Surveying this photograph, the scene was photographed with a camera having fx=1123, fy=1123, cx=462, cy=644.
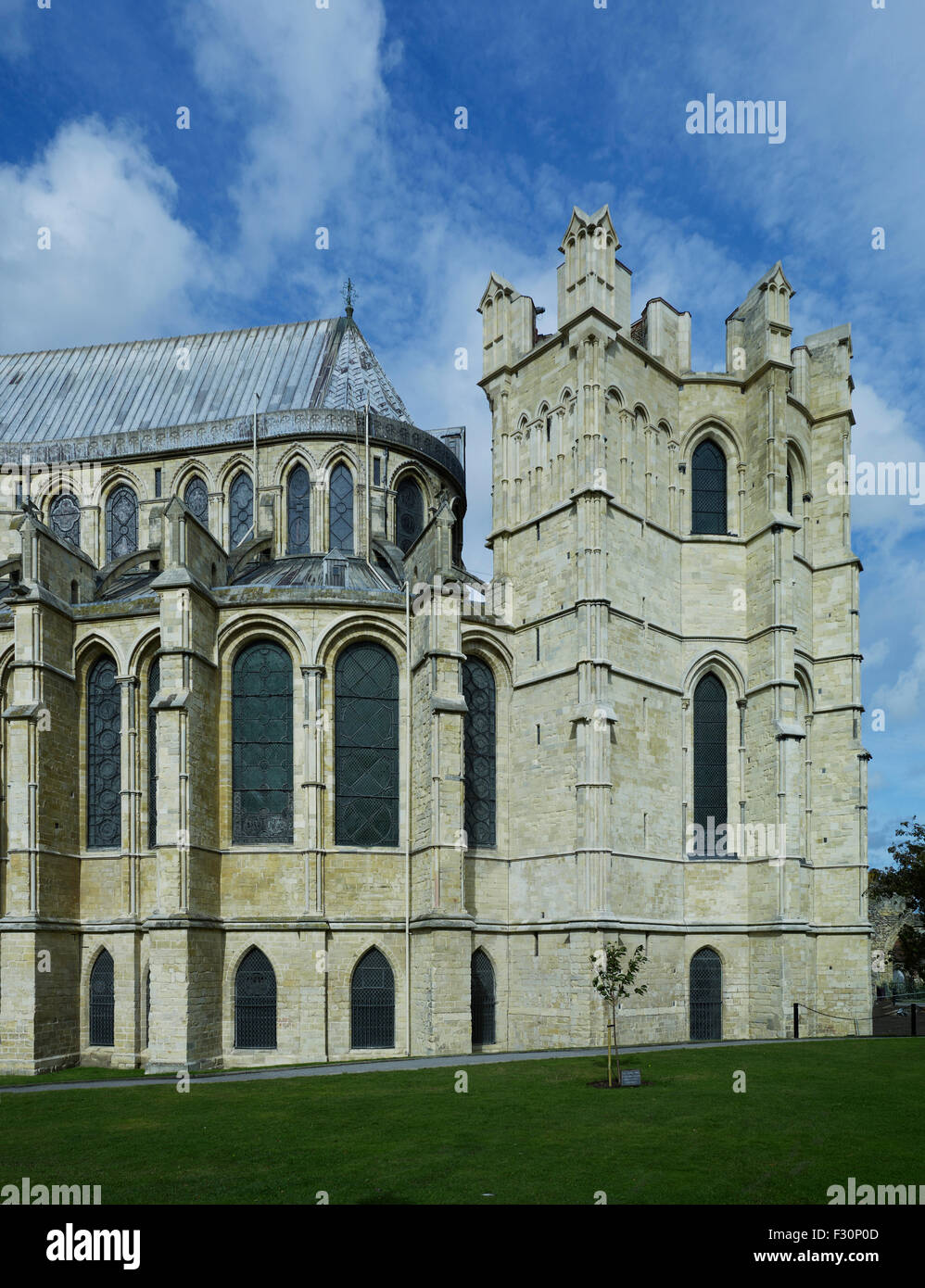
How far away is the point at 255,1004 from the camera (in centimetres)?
2595

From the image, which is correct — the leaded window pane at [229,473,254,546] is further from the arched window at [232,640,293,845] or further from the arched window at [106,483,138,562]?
the arched window at [232,640,293,845]

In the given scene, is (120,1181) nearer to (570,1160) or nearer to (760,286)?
(570,1160)

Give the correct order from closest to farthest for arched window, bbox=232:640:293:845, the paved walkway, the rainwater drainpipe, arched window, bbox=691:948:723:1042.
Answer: the paved walkway
the rainwater drainpipe
arched window, bbox=232:640:293:845
arched window, bbox=691:948:723:1042

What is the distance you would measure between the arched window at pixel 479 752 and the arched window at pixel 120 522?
11.6 meters

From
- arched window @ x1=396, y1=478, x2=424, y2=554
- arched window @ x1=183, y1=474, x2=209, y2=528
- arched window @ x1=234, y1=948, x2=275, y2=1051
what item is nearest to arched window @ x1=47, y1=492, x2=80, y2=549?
arched window @ x1=183, y1=474, x2=209, y2=528

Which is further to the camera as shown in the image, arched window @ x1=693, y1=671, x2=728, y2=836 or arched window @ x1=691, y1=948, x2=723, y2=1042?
arched window @ x1=693, y1=671, x2=728, y2=836

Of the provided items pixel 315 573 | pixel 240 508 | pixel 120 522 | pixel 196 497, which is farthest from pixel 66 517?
pixel 315 573

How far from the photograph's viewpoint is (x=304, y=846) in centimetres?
2680

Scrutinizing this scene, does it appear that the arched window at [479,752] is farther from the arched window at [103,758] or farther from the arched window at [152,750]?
the arched window at [103,758]

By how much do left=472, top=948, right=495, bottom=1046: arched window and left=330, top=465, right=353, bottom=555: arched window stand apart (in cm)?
1223

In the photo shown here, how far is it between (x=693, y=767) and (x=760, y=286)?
13800 millimetres

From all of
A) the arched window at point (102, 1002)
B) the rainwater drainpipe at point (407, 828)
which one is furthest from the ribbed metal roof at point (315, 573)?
the arched window at point (102, 1002)

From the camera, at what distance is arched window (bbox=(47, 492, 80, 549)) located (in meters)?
34.6
